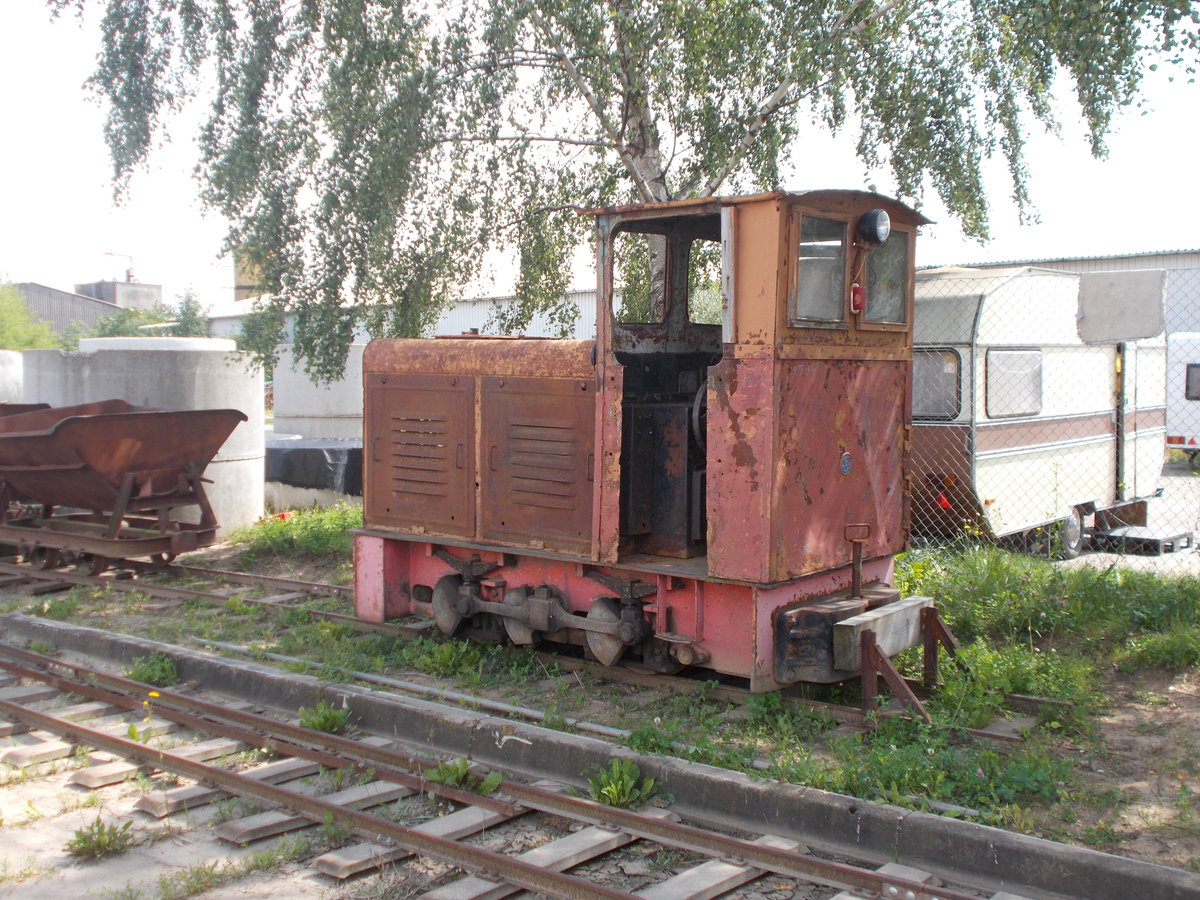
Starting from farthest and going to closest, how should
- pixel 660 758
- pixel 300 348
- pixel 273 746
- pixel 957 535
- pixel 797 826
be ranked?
pixel 300 348, pixel 957 535, pixel 273 746, pixel 660 758, pixel 797 826

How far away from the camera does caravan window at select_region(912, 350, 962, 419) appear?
9641 millimetres

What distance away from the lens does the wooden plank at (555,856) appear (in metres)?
3.78

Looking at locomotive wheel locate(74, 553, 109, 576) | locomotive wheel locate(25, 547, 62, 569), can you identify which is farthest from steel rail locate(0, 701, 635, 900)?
locomotive wheel locate(25, 547, 62, 569)

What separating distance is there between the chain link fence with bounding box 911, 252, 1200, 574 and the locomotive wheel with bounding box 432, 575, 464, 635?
480cm

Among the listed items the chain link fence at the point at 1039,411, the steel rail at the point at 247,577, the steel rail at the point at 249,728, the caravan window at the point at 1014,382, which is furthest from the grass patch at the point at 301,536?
the caravan window at the point at 1014,382

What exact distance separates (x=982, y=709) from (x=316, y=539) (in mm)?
7260

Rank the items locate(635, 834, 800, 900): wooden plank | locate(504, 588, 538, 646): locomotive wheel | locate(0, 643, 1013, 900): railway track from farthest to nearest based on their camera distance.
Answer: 1. locate(504, 588, 538, 646): locomotive wheel
2. locate(0, 643, 1013, 900): railway track
3. locate(635, 834, 800, 900): wooden plank

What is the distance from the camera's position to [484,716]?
5.32 meters

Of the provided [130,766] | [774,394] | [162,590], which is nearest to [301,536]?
[162,590]

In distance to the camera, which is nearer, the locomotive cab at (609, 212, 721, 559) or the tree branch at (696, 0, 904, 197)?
the locomotive cab at (609, 212, 721, 559)

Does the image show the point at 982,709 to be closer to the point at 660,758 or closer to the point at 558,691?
the point at 660,758

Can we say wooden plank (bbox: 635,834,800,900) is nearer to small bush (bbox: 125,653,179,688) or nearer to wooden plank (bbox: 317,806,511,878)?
wooden plank (bbox: 317,806,511,878)

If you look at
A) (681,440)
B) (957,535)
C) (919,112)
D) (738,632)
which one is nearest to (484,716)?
(738,632)

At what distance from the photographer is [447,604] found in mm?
7027
